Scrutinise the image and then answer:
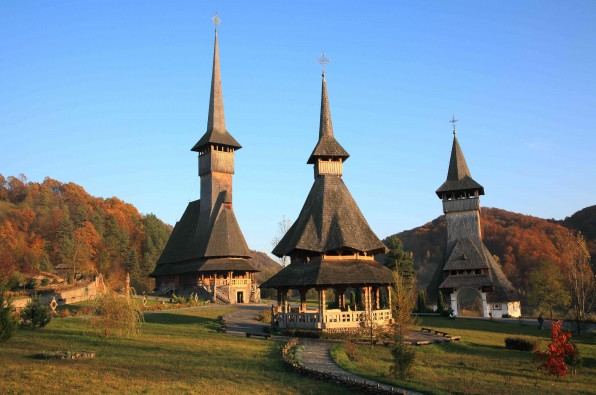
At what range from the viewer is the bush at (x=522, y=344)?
94.1 ft

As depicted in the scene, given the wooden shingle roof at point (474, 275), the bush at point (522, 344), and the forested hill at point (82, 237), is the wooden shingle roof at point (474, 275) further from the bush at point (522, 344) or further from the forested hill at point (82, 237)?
the forested hill at point (82, 237)

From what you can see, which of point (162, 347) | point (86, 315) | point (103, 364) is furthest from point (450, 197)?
point (103, 364)

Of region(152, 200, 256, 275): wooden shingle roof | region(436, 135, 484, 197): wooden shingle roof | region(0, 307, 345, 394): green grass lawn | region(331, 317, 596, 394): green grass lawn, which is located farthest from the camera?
region(436, 135, 484, 197): wooden shingle roof

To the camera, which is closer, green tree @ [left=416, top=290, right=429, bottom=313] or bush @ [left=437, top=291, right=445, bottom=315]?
bush @ [left=437, top=291, right=445, bottom=315]

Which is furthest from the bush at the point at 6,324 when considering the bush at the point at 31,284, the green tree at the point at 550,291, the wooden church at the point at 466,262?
the green tree at the point at 550,291

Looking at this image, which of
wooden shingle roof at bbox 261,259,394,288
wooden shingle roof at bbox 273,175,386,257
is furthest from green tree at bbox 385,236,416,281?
wooden shingle roof at bbox 261,259,394,288

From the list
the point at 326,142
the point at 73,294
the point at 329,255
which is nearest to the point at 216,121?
the point at 73,294

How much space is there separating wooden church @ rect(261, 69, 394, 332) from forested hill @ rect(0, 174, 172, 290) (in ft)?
149

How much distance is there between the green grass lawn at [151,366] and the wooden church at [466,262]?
1218 inches

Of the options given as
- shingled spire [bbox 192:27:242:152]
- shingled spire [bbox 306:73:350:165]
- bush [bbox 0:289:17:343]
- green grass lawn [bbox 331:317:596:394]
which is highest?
shingled spire [bbox 192:27:242:152]

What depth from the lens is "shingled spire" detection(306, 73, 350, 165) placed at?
36.4 m

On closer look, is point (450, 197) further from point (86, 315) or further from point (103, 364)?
point (103, 364)

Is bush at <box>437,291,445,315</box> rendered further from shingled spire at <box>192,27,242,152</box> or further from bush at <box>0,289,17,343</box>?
bush at <box>0,289,17,343</box>

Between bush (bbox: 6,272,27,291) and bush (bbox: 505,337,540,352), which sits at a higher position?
bush (bbox: 6,272,27,291)
